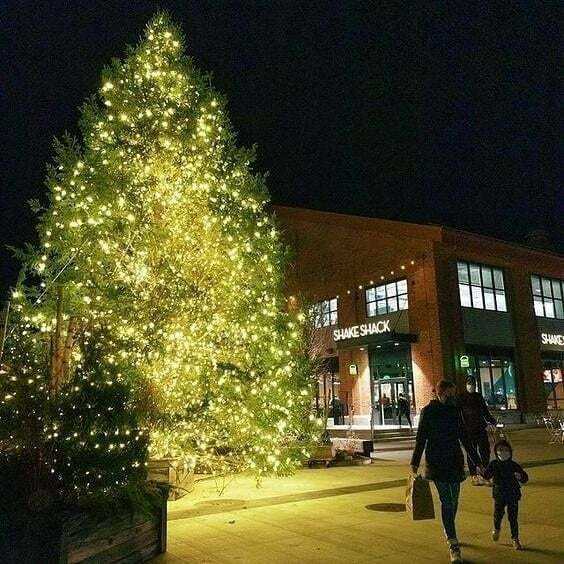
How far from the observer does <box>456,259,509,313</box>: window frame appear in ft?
86.4

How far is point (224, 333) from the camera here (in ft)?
34.1

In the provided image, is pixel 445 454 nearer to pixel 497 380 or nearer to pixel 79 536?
pixel 79 536

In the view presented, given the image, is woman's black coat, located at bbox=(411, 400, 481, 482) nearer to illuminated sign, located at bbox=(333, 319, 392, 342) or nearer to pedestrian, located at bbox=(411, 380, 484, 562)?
pedestrian, located at bbox=(411, 380, 484, 562)

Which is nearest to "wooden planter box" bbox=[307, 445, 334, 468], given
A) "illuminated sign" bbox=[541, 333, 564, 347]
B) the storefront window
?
the storefront window

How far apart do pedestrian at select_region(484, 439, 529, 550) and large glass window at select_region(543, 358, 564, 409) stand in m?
25.1

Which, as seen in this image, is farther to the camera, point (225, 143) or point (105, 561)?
point (225, 143)

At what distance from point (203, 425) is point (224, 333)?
167cm

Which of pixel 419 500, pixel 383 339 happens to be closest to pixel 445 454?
pixel 419 500

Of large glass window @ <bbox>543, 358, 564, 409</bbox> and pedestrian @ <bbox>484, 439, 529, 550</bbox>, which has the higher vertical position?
large glass window @ <bbox>543, 358, 564, 409</bbox>

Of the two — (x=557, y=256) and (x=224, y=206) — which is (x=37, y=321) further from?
(x=557, y=256)

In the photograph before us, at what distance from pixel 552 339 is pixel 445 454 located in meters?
27.0

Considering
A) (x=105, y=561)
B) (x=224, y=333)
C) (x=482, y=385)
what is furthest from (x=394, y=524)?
(x=482, y=385)

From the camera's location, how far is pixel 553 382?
2952 cm

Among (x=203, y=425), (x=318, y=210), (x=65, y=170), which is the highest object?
(x=318, y=210)
